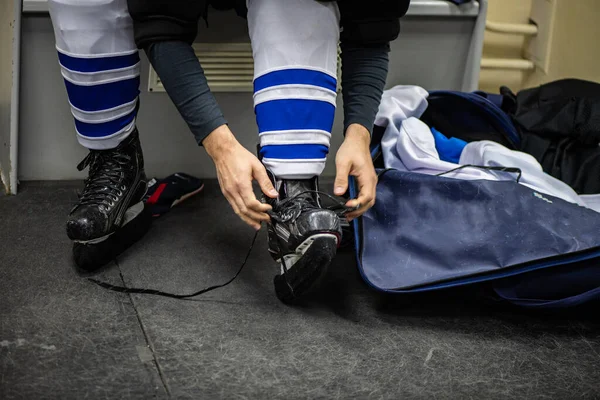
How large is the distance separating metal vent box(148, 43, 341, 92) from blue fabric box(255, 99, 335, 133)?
0.44 metres

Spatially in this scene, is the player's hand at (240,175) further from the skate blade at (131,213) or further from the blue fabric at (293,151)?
the skate blade at (131,213)

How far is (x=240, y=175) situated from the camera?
951 millimetres

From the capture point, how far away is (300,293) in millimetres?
1016

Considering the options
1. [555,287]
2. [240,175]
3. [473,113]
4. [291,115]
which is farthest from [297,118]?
[473,113]

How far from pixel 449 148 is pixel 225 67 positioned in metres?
0.47

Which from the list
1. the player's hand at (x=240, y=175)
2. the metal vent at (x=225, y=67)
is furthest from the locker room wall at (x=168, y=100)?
the player's hand at (x=240, y=175)

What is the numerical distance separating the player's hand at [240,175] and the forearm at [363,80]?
18 cm

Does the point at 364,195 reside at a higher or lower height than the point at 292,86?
lower

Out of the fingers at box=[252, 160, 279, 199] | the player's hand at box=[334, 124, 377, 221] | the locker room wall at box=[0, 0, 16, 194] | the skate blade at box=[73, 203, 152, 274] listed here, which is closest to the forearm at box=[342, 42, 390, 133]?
the player's hand at box=[334, 124, 377, 221]

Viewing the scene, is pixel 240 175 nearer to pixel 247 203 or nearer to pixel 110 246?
pixel 247 203

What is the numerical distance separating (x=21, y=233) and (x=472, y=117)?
89 cm

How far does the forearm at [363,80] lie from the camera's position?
108 centimetres

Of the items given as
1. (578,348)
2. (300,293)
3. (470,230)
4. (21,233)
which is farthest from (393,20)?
(21,233)

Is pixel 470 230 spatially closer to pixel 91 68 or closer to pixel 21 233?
pixel 91 68
